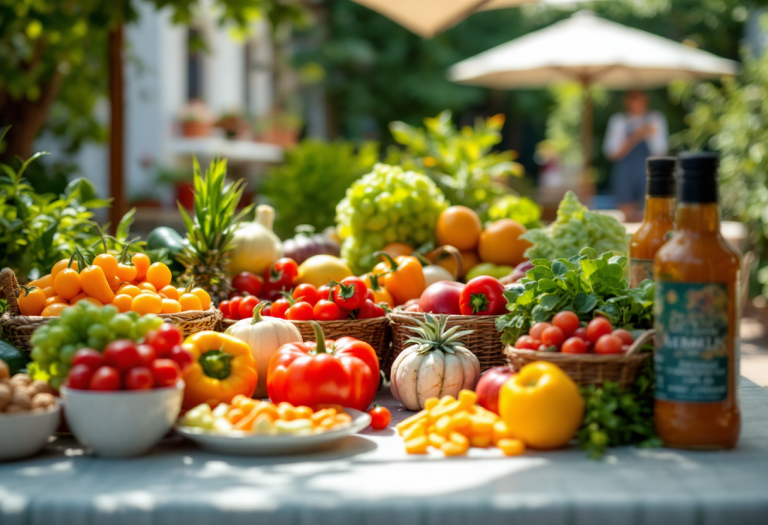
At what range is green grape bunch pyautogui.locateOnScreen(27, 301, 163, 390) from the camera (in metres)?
1.59

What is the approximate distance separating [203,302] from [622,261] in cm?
116

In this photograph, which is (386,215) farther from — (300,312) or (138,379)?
(138,379)

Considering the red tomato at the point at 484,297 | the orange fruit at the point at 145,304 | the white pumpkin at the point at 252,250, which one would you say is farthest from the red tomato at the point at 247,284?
the red tomato at the point at 484,297

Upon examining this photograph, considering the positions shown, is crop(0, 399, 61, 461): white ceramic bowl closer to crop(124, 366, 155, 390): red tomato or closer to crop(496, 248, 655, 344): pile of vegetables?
crop(124, 366, 155, 390): red tomato

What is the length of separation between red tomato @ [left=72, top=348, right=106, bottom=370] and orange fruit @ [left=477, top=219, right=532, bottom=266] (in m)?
1.70

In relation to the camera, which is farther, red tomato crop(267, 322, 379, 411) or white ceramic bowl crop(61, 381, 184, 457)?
red tomato crop(267, 322, 379, 411)

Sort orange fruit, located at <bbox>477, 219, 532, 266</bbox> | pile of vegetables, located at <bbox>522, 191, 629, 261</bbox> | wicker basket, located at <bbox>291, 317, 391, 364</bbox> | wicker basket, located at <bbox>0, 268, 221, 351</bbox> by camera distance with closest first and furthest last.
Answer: wicker basket, located at <bbox>0, 268, 221, 351</bbox>
wicker basket, located at <bbox>291, 317, 391, 364</bbox>
pile of vegetables, located at <bbox>522, 191, 629, 261</bbox>
orange fruit, located at <bbox>477, 219, 532, 266</bbox>

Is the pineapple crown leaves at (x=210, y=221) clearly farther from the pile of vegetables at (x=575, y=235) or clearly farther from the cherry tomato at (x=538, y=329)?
the cherry tomato at (x=538, y=329)

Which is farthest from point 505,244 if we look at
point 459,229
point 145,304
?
point 145,304

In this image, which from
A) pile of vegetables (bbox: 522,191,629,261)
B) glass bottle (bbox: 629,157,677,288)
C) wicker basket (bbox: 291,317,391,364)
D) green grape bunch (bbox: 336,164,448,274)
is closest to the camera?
glass bottle (bbox: 629,157,677,288)

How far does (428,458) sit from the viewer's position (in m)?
1.60

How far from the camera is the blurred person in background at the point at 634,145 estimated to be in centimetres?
875

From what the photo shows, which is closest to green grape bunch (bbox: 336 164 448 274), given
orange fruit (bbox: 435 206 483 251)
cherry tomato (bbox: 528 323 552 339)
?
orange fruit (bbox: 435 206 483 251)

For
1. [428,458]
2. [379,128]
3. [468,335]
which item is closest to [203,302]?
[468,335]
